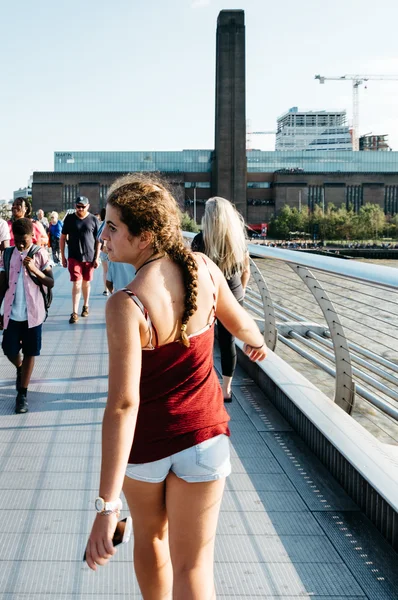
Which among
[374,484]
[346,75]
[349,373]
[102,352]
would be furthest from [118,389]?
[346,75]

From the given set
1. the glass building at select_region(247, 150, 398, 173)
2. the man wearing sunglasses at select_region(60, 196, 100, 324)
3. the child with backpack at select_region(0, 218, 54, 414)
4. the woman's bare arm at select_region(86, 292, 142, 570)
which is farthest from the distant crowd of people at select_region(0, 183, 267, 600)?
the glass building at select_region(247, 150, 398, 173)

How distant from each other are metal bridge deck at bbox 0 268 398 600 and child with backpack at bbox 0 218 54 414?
0.40m

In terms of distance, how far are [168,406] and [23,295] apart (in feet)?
11.7

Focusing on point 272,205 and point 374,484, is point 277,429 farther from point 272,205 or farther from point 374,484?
point 272,205

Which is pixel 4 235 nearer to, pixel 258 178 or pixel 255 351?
pixel 255 351

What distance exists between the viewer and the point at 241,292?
17.1 feet

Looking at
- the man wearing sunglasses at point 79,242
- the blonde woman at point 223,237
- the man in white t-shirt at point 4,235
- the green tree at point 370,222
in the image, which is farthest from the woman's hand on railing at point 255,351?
the green tree at point 370,222

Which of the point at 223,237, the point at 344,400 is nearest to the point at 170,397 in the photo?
the point at 344,400

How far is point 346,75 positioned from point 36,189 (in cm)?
9211

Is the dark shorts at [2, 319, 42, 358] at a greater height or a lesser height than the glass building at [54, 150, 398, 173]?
lesser

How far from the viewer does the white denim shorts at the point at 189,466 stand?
1892mm

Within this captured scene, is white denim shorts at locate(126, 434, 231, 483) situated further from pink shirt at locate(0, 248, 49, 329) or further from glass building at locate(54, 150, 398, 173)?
glass building at locate(54, 150, 398, 173)

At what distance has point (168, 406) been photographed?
1.90m

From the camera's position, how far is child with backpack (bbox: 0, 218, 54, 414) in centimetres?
520
